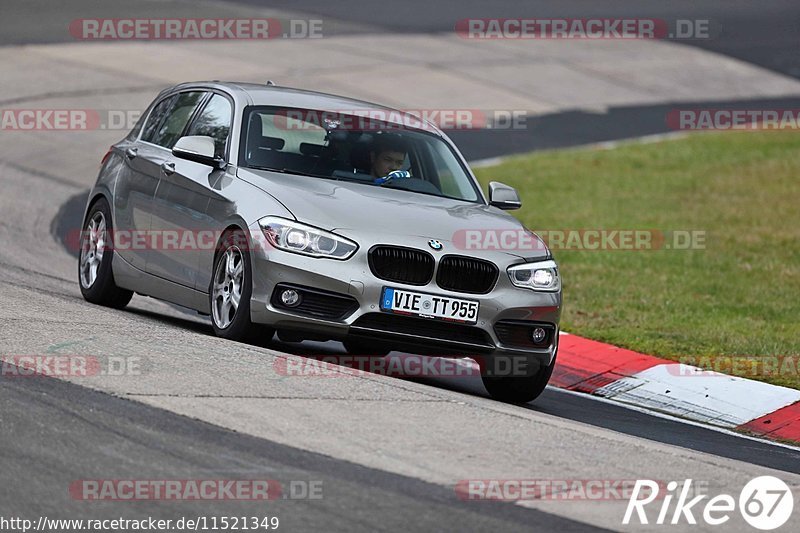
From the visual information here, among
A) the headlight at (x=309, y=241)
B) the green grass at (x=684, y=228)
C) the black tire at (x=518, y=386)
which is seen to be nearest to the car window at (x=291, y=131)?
the headlight at (x=309, y=241)

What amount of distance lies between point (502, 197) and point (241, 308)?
217 centimetres

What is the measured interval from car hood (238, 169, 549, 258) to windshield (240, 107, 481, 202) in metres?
0.19

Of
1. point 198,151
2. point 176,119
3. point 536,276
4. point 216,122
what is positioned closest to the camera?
point 536,276

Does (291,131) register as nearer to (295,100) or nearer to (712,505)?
(295,100)

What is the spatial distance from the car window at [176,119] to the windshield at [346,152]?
89 centimetres

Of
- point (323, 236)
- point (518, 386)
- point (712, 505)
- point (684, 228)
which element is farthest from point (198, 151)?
point (684, 228)

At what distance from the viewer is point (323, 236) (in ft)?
29.8

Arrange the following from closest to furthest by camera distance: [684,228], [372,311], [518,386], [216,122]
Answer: [372,311], [518,386], [216,122], [684,228]

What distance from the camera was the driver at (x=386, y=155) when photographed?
10.4m

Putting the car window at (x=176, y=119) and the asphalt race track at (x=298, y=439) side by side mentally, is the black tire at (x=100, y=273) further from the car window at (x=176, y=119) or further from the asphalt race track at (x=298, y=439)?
the car window at (x=176, y=119)

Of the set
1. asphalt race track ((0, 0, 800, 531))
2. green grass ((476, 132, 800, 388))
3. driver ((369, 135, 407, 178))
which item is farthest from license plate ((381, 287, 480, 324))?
green grass ((476, 132, 800, 388))

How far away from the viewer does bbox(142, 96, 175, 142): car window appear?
11.5 m

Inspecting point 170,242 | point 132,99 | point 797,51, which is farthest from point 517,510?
point 797,51

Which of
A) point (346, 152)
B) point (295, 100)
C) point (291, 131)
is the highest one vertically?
point (295, 100)
